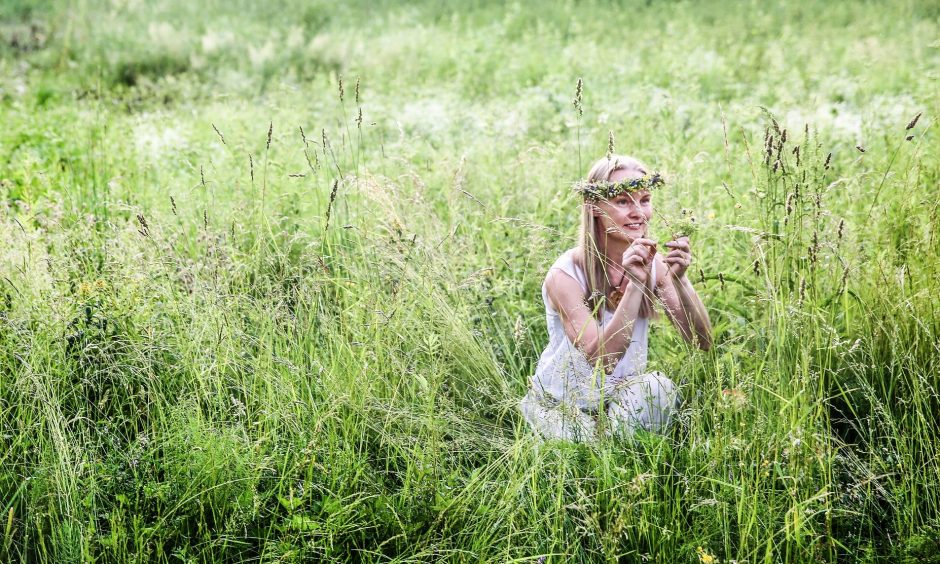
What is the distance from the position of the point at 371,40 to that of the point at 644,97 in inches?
257

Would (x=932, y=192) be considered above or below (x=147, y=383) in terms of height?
above

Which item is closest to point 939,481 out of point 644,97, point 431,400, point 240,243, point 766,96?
point 431,400

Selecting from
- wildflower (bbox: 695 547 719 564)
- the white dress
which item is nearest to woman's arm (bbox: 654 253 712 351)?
the white dress

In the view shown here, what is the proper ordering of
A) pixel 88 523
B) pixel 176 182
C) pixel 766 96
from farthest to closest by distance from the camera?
pixel 766 96
pixel 176 182
pixel 88 523

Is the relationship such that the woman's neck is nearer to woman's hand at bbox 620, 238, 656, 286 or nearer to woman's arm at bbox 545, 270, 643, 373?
woman's arm at bbox 545, 270, 643, 373

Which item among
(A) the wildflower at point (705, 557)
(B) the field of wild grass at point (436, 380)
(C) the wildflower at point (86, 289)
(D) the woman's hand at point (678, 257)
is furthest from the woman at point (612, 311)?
(C) the wildflower at point (86, 289)

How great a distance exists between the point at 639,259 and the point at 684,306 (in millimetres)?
276

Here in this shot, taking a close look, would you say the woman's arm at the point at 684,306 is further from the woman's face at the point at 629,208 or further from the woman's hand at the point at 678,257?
the woman's face at the point at 629,208

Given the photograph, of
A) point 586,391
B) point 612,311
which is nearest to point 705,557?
point 586,391

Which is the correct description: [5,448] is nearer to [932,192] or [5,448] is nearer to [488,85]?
[932,192]

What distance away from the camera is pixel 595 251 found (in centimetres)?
315

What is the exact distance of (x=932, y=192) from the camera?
3.73 m

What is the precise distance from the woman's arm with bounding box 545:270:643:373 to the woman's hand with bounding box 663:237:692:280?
0.48ft

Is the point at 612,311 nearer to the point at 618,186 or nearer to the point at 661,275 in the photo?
the point at 661,275
